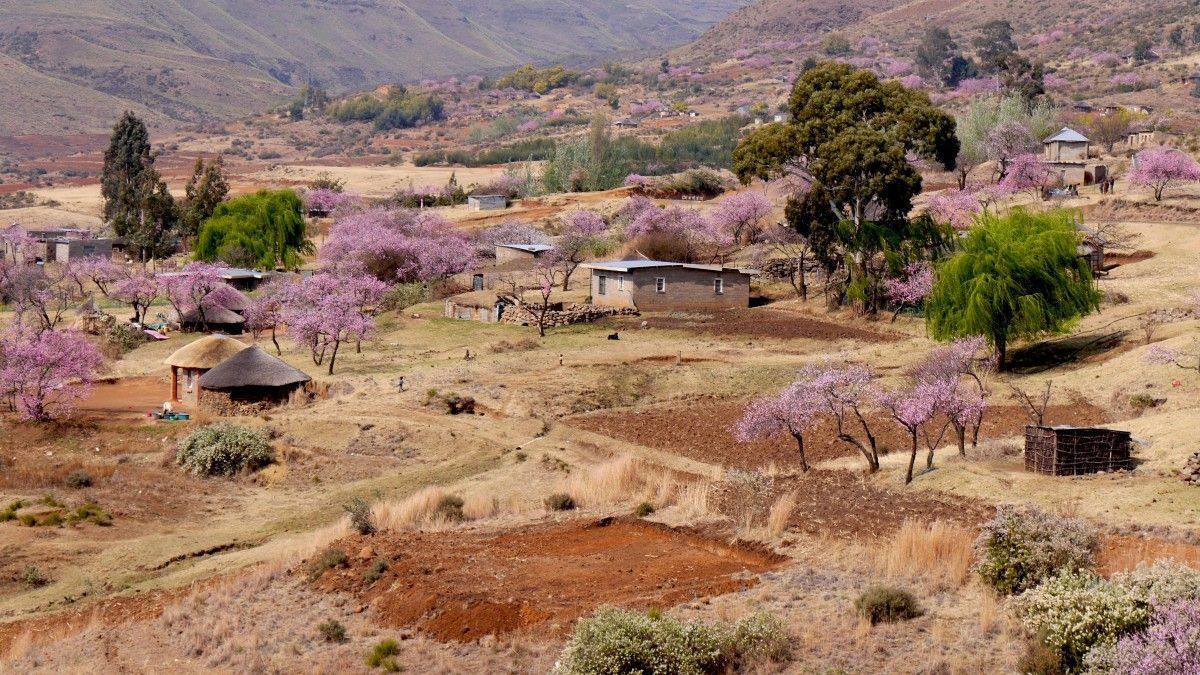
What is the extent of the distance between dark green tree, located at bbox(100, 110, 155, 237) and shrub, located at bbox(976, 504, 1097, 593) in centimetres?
8653

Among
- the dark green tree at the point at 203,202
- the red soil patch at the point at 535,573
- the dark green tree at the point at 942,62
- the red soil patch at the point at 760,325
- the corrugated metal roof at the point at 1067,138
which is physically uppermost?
the dark green tree at the point at 942,62

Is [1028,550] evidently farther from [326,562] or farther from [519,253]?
[519,253]

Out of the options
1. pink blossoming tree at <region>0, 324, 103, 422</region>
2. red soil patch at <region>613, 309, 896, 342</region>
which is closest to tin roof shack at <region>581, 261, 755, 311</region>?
red soil patch at <region>613, 309, 896, 342</region>

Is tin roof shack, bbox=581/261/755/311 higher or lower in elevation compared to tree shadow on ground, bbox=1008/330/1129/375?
higher

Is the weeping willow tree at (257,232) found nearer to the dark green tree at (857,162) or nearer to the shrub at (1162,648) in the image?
the dark green tree at (857,162)

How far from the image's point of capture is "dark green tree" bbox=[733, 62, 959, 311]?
199ft

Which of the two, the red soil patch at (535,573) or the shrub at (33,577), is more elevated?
the red soil patch at (535,573)

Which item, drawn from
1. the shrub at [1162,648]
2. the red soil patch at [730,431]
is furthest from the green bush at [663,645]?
the red soil patch at [730,431]

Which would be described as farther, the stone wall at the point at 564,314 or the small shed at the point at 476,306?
the small shed at the point at 476,306

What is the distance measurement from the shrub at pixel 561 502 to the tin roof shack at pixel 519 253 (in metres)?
47.5

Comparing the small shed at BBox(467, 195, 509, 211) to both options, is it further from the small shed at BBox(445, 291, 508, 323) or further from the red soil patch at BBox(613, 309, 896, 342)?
the red soil patch at BBox(613, 309, 896, 342)

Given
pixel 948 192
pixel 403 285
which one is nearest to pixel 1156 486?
pixel 403 285

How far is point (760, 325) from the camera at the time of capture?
199 feet

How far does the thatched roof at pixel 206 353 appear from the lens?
47469mm
